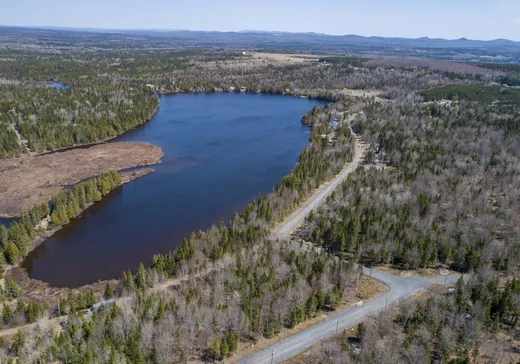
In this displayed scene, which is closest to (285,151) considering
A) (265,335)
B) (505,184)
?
(505,184)

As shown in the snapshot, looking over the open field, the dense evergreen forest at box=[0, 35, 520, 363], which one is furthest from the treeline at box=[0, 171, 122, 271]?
the open field

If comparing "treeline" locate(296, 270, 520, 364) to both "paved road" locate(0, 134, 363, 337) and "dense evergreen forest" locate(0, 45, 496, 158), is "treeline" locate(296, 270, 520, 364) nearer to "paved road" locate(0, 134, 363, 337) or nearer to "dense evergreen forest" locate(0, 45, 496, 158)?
"paved road" locate(0, 134, 363, 337)

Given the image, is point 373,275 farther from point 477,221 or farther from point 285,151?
point 285,151

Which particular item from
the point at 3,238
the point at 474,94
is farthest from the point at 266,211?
the point at 474,94

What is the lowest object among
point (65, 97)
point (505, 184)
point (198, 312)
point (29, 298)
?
point (29, 298)

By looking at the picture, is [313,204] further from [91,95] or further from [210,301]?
[91,95]

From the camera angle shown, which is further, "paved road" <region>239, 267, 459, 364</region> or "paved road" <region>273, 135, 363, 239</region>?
"paved road" <region>273, 135, 363, 239</region>

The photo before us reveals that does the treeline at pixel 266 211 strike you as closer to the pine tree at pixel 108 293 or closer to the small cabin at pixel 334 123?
the pine tree at pixel 108 293
